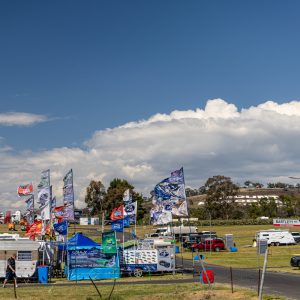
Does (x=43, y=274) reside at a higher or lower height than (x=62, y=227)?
lower

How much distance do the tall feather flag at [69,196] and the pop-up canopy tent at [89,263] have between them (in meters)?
1.84

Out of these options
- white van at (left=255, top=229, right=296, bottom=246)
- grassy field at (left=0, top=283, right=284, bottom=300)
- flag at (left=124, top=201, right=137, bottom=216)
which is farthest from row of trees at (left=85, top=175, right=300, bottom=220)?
grassy field at (left=0, top=283, right=284, bottom=300)

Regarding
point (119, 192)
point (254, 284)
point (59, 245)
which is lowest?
point (254, 284)

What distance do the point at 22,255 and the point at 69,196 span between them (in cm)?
441

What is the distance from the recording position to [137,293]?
77.2 feet

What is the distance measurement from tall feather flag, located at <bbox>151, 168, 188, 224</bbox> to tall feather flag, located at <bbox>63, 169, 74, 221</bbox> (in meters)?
5.67

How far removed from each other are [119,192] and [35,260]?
113900mm

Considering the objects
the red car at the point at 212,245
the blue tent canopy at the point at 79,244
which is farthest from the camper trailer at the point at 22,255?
the red car at the point at 212,245

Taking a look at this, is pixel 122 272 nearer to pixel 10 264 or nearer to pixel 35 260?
pixel 35 260

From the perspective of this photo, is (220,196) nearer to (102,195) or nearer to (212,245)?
(102,195)

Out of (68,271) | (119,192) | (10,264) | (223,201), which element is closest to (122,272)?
(68,271)

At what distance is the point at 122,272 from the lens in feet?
108

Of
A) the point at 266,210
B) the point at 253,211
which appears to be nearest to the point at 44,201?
the point at 253,211

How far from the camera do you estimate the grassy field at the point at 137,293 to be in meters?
21.7
